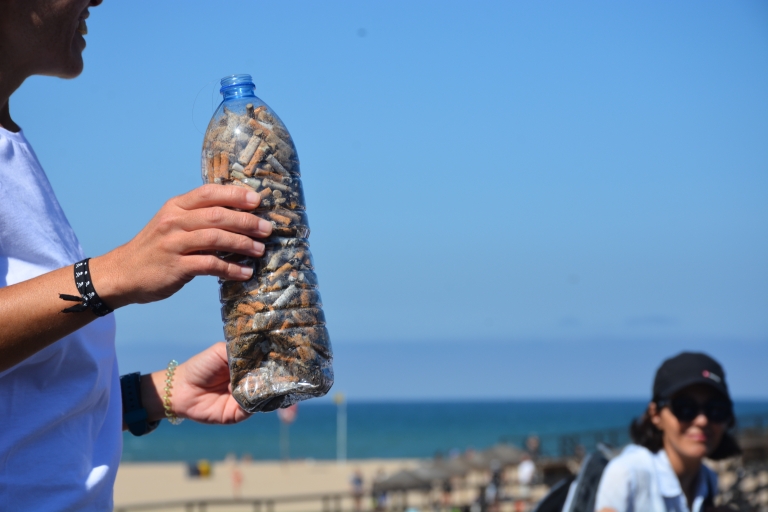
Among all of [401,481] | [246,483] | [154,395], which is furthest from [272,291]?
[246,483]

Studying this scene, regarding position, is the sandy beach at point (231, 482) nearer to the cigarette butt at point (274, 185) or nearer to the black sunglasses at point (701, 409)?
the black sunglasses at point (701, 409)

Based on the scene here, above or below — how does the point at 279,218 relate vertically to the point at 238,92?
below

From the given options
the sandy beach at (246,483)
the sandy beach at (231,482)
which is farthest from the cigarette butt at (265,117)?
the sandy beach at (231,482)

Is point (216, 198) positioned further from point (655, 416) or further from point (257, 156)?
point (655, 416)

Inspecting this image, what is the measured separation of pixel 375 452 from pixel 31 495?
79.5 meters

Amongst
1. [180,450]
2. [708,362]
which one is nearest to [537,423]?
[180,450]

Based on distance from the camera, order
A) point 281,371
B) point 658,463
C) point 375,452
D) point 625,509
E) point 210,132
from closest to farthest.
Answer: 1. point 281,371
2. point 210,132
3. point 625,509
4. point 658,463
5. point 375,452

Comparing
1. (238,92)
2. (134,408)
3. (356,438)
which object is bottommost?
(356,438)

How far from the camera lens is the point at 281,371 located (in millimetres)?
1564

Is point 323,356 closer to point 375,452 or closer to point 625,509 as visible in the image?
point 625,509

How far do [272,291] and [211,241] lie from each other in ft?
0.64

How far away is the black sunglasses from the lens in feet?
12.9

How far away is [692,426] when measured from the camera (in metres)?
3.90

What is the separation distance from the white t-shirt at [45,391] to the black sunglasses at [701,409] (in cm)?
289
